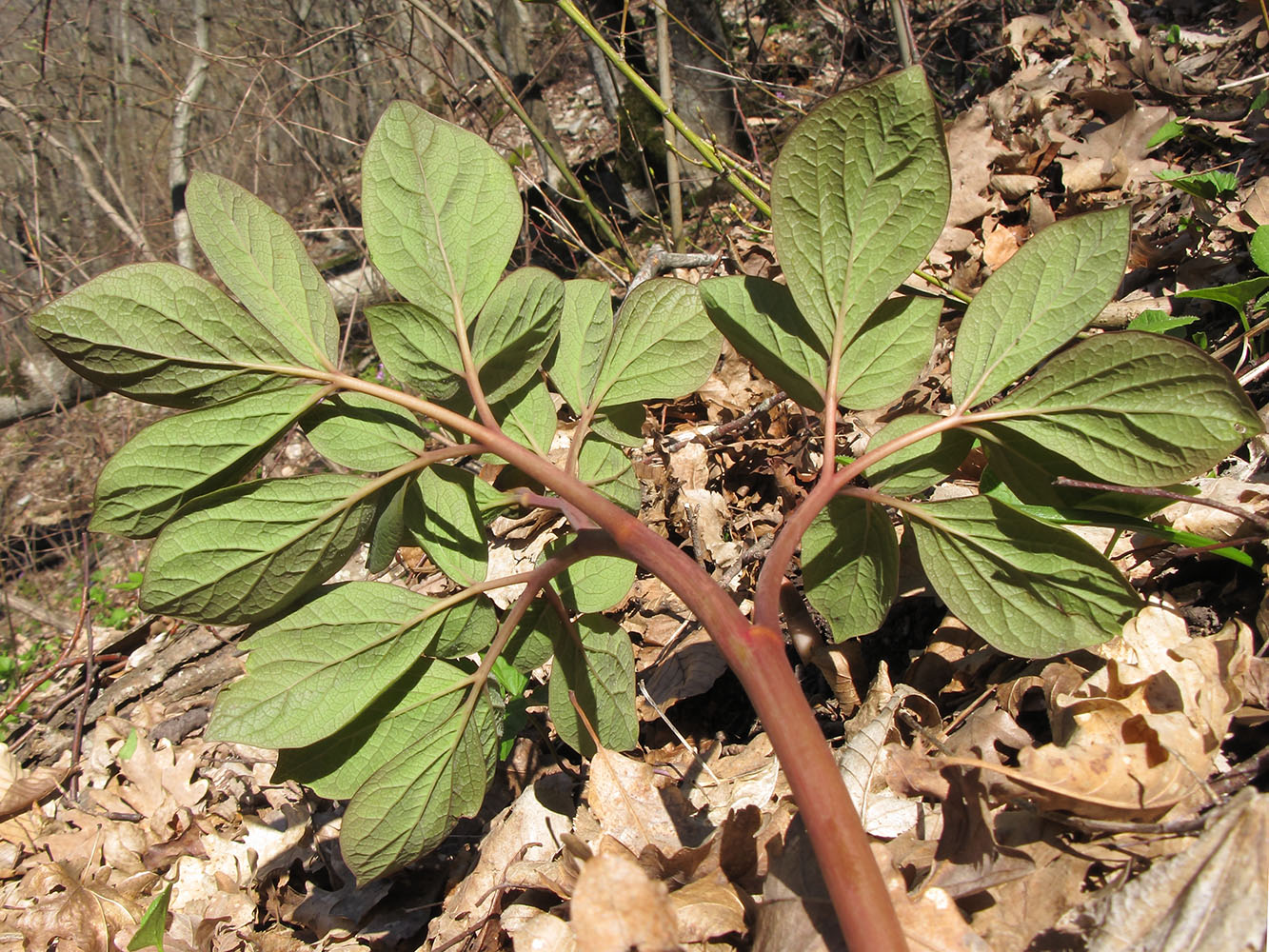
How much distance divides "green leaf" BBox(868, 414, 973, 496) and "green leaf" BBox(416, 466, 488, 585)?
1.92ft

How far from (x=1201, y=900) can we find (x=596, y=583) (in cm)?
85

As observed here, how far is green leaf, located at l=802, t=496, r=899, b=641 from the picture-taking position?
114cm

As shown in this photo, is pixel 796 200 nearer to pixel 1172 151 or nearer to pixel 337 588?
pixel 337 588

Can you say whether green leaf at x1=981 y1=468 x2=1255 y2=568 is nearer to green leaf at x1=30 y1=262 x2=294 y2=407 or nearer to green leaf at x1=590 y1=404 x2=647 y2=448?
green leaf at x1=590 y1=404 x2=647 y2=448

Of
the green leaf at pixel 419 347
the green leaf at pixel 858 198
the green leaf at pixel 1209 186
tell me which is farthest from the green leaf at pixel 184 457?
the green leaf at pixel 1209 186

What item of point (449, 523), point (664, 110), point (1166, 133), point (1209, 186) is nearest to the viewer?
point (449, 523)

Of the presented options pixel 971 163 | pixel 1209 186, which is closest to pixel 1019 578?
pixel 1209 186

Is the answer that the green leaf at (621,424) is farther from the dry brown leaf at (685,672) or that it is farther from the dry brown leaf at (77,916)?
the dry brown leaf at (77,916)

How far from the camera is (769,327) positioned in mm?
1126

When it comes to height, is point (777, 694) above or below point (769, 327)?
below

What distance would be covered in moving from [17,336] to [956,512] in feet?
30.9

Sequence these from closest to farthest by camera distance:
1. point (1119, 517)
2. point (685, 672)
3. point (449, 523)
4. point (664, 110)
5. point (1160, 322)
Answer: point (1119, 517), point (449, 523), point (1160, 322), point (685, 672), point (664, 110)

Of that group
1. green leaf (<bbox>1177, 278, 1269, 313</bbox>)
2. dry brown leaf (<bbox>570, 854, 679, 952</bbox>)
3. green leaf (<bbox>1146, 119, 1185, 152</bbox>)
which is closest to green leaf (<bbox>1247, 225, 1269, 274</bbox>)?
green leaf (<bbox>1177, 278, 1269, 313</bbox>)

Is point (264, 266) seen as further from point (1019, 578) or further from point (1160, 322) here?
point (1160, 322)
